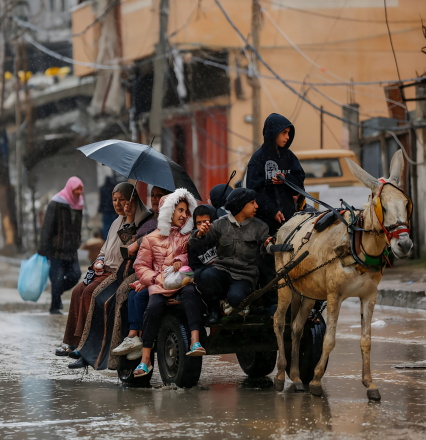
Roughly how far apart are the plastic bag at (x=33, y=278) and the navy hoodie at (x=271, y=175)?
590cm

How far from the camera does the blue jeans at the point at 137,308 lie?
7684mm

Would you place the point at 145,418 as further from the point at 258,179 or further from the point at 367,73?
the point at 367,73

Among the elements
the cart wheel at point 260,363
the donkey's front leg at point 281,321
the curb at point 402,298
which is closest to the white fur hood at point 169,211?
the donkey's front leg at point 281,321

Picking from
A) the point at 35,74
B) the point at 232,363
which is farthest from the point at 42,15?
the point at 232,363

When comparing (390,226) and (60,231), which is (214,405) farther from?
(60,231)

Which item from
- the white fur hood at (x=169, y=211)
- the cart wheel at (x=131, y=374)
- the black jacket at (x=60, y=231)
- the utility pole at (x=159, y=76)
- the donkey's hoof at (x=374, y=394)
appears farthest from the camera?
the utility pole at (x=159, y=76)

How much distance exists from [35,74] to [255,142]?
24.5 ft

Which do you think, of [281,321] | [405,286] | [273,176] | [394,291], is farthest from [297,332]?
[405,286]

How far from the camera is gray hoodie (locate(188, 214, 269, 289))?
7.29 m

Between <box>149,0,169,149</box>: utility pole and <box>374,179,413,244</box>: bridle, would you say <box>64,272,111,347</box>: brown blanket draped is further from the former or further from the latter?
<box>149,0,169,149</box>: utility pole

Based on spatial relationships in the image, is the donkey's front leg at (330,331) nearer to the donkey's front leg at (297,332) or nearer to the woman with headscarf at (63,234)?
the donkey's front leg at (297,332)

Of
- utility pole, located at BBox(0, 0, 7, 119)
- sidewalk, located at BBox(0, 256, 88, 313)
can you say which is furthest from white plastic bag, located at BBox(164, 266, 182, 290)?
utility pole, located at BBox(0, 0, 7, 119)

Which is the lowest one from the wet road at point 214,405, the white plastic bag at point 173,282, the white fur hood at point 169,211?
the wet road at point 214,405

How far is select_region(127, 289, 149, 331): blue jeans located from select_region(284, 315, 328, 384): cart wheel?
1275 mm
